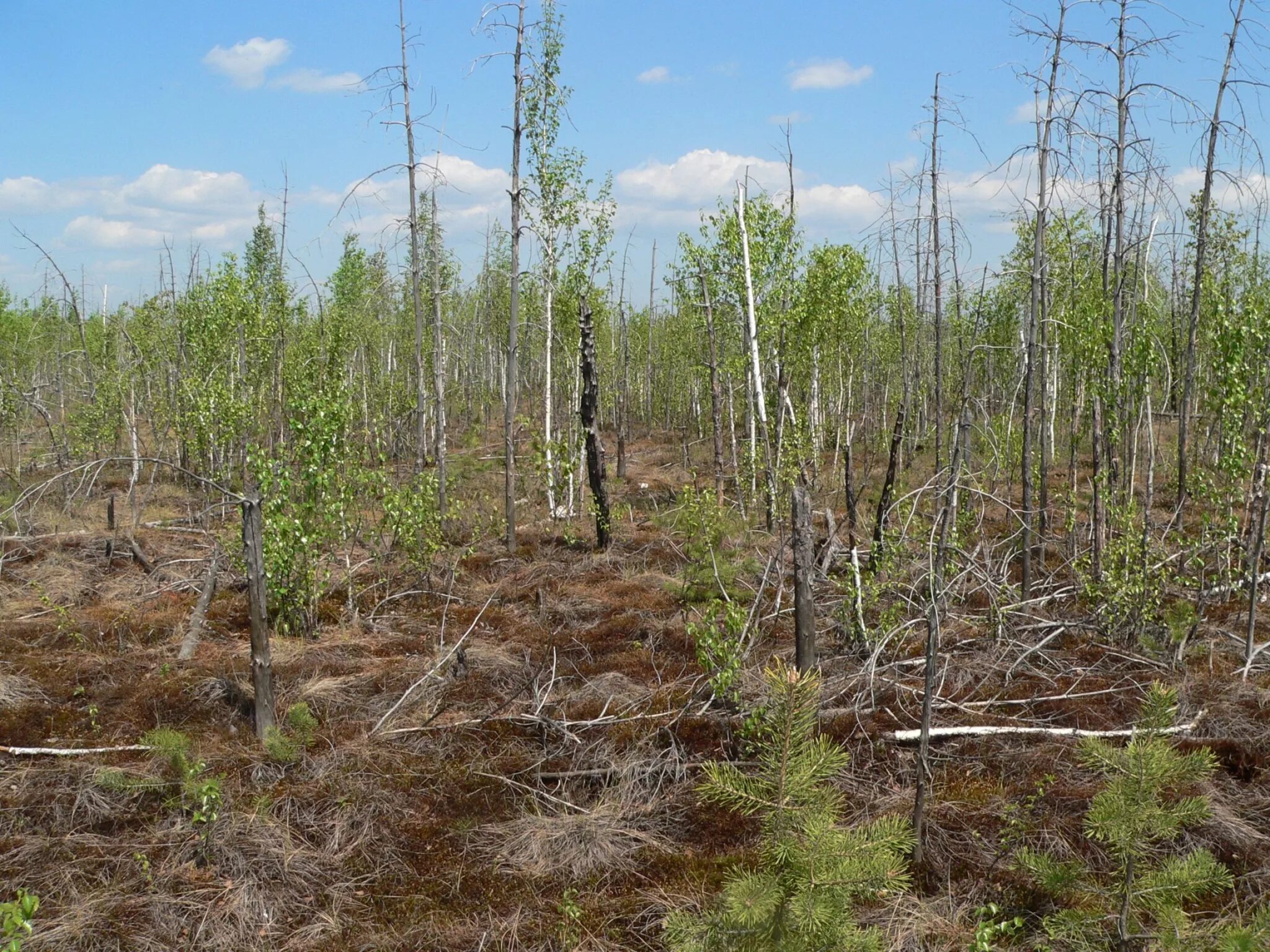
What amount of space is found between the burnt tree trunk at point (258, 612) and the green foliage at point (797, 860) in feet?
14.7

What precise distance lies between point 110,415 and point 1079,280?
16161 mm

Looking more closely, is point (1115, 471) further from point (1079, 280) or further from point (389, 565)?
point (389, 565)

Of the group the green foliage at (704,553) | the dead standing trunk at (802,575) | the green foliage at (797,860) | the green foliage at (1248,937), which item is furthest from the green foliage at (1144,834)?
the green foliage at (704,553)

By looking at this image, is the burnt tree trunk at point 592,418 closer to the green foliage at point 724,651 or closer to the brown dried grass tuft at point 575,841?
the green foliage at point 724,651

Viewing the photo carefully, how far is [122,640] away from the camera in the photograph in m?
8.95

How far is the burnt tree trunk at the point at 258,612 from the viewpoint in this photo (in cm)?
616

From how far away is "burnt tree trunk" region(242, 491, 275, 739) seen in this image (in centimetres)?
616

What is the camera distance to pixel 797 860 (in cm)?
251

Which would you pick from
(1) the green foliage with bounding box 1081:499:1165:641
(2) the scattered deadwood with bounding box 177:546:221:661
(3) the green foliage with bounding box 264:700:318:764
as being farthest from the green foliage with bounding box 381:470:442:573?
(1) the green foliage with bounding box 1081:499:1165:641

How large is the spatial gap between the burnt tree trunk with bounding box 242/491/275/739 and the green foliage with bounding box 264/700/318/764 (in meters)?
0.15

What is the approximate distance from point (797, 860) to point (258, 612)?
488 cm

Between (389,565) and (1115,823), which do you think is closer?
(1115,823)

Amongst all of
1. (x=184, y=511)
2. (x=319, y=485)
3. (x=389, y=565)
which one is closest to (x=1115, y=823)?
(x=319, y=485)

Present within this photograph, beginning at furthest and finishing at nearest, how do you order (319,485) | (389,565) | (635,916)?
(389,565) < (319,485) < (635,916)
